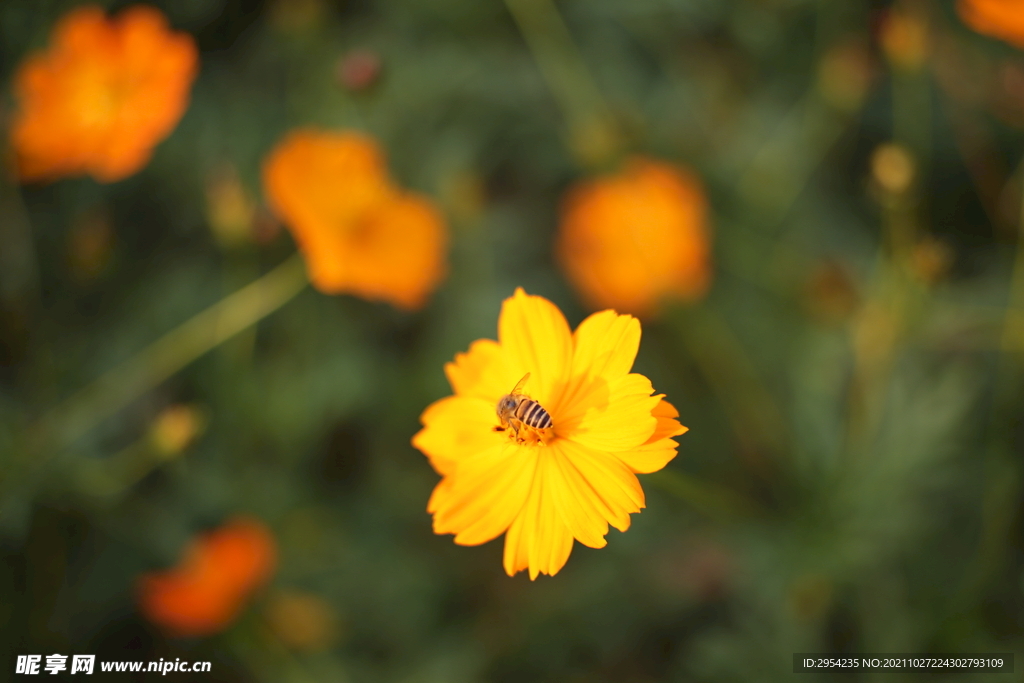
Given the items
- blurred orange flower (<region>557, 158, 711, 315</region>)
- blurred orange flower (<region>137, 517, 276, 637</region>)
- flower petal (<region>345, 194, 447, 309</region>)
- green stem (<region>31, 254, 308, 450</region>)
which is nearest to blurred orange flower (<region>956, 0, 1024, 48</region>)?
blurred orange flower (<region>557, 158, 711, 315</region>)

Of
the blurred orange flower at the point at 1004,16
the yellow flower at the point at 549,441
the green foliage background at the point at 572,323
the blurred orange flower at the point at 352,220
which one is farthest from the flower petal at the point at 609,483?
the blurred orange flower at the point at 1004,16

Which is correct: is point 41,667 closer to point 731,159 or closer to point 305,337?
point 305,337

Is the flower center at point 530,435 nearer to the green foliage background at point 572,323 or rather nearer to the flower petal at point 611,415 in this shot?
the flower petal at point 611,415

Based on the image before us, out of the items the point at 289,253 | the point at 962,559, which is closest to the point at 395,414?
the point at 289,253

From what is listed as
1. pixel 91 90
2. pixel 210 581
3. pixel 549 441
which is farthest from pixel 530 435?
pixel 91 90

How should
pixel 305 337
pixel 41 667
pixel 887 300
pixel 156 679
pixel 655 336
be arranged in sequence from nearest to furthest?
pixel 887 300 → pixel 41 667 → pixel 156 679 → pixel 305 337 → pixel 655 336

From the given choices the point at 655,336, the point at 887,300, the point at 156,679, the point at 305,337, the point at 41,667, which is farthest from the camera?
the point at 655,336
